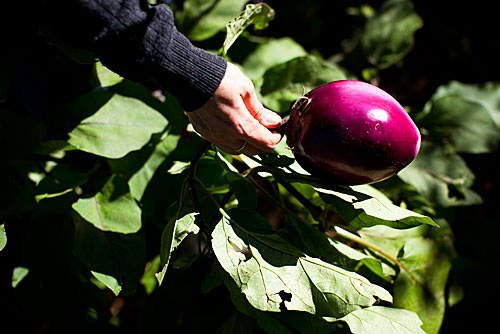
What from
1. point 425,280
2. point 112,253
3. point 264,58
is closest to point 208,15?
point 264,58

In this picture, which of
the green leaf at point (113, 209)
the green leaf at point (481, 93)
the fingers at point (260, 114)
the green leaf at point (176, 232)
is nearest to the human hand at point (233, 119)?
the fingers at point (260, 114)

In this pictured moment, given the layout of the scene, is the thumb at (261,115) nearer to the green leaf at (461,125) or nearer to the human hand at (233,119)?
the human hand at (233,119)

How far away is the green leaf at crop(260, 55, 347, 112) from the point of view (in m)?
0.79

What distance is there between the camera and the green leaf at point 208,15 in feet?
2.79

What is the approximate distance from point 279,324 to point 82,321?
33 centimetres

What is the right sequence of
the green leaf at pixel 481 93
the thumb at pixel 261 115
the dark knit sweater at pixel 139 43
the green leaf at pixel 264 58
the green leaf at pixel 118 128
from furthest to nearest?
the green leaf at pixel 481 93, the green leaf at pixel 264 58, the green leaf at pixel 118 128, the thumb at pixel 261 115, the dark knit sweater at pixel 139 43

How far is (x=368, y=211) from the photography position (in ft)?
1.81

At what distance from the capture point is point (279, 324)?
59cm

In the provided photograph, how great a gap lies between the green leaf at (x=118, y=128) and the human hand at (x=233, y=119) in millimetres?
164

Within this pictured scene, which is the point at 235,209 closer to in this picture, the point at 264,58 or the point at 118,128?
the point at 118,128

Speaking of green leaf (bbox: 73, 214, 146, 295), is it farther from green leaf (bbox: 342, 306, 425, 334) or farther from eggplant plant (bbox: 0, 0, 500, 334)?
green leaf (bbox: 342, 306, 425, 334)

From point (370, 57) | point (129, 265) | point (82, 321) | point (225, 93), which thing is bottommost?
point (82, 321)

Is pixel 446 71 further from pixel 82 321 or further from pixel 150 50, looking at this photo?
pixel 82 321

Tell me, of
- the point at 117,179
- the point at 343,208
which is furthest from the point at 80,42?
the point at 343,208
